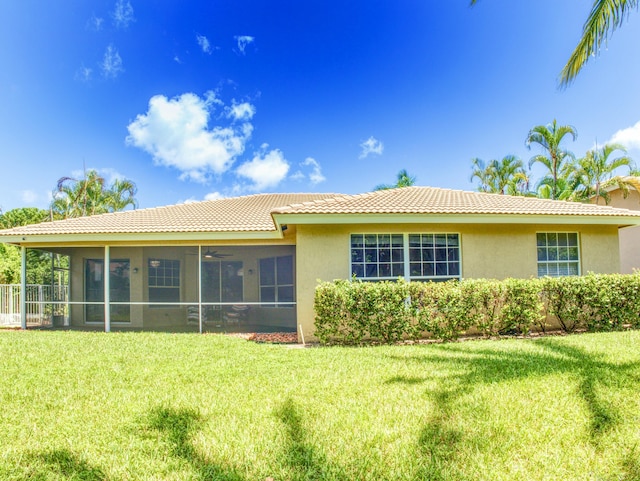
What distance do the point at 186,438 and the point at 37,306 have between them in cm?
1466

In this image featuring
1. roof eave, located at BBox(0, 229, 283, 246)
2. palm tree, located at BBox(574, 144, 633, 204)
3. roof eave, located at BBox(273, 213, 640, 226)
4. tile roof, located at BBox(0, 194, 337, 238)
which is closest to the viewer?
roof eave, located at BBox(273, 213, 640, 226)

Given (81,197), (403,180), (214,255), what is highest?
(403,180)

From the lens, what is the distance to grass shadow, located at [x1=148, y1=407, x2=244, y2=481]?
121 inches

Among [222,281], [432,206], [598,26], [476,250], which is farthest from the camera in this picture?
[222,281]

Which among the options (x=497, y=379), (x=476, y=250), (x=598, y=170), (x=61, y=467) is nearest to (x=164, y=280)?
(x=476, y=250)

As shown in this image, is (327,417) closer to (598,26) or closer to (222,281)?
(598,26)

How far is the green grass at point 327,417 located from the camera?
10.4 feet

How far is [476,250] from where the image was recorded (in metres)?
11.0

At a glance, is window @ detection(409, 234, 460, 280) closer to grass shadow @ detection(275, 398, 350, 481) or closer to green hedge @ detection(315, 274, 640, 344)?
green hedge @ detection(315, 274, 640, 344)

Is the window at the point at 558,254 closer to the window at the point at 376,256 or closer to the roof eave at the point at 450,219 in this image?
the roof eave at the point at 450,219

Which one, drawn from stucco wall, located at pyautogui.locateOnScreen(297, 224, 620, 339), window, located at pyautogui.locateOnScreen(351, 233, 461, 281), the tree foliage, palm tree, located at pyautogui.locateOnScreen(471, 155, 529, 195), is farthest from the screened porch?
palm tree, located at pyautogui.locateOnScreen(471, 155, 529, 195)

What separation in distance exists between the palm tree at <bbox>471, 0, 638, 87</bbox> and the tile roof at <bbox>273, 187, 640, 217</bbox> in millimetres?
3786

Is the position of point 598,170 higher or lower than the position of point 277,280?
higher

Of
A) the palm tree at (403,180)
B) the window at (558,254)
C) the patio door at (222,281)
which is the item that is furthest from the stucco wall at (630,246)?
the patio door at (222,281)
